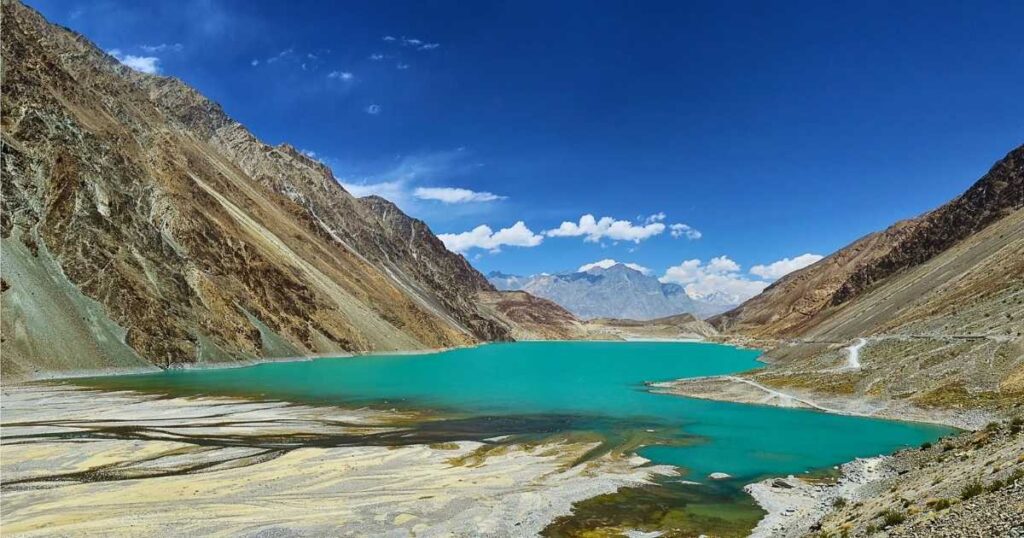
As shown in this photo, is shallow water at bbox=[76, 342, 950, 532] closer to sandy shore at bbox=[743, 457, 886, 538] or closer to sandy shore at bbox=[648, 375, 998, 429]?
sandy shore at bbox=[648, 375, 998, 429]

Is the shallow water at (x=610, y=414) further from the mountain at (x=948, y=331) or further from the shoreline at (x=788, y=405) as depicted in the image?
the mountain at (x=948, y=331)

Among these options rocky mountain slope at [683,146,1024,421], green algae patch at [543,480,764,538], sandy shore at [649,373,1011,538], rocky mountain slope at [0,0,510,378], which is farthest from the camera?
rocky mountain slope at [0,0,510,378]

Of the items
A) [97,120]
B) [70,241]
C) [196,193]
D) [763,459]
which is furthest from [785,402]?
[97,120]

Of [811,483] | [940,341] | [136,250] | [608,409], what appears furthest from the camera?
[136,250]

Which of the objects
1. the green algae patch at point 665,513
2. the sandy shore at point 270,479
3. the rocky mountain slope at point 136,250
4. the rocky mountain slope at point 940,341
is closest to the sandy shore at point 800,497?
the green algae patch at point 665,513

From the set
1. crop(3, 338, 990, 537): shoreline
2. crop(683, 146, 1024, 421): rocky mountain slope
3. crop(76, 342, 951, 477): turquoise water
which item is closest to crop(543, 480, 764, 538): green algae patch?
crop(3, 338, 990, 537): shoreline

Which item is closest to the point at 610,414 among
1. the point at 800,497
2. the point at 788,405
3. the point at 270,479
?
the point at 788,405

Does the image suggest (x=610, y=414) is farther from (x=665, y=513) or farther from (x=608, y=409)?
(x=665, y=513)

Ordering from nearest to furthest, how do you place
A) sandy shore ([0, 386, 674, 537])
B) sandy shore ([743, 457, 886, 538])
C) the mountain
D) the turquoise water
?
sandy shore ([0, 386, 674, 537])
sandy shore ([743, 457, 886, 538])
the turquoise water
the mountain
